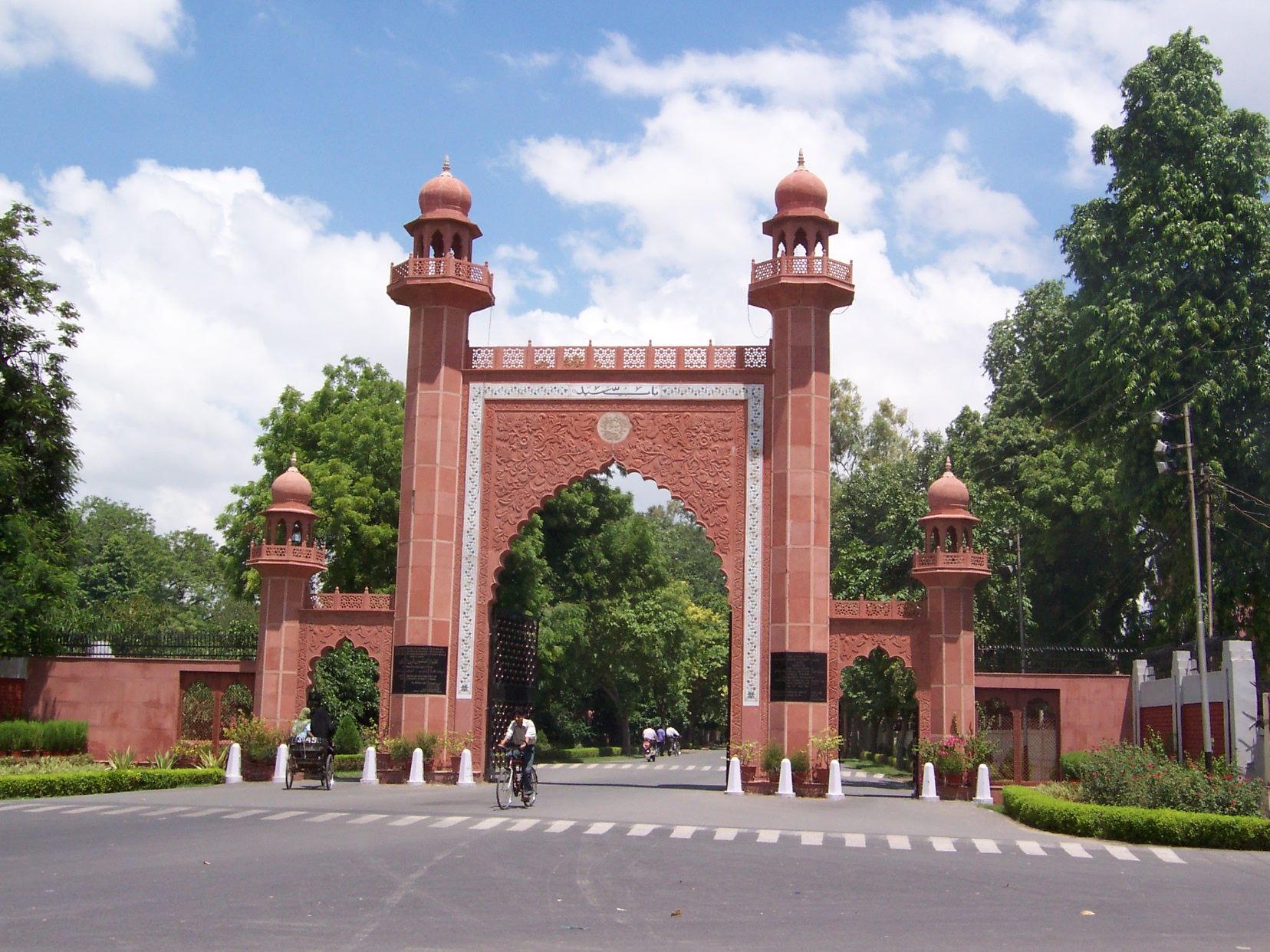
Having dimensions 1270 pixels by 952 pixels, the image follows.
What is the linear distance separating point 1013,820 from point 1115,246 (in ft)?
52.7

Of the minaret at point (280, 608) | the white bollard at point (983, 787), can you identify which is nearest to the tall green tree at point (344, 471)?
the minaret at point (280, 608)

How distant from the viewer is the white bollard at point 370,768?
2364cm

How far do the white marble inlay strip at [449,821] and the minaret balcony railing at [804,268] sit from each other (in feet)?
39.6

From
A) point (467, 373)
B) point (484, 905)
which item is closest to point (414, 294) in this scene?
point (467, 373)

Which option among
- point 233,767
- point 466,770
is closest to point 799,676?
point 466,770

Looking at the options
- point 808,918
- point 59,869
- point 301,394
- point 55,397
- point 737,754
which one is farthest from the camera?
point 301,394

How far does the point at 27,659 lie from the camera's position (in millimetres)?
26391

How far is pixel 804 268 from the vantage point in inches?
973

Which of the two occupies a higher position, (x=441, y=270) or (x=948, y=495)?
(x=441, y=270)

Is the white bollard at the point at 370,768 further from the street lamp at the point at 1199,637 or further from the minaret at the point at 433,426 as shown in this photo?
the street lamp at the point at 1199,637

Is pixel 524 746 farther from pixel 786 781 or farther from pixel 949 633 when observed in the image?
pixel 949 633

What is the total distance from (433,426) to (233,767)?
23.1 feet

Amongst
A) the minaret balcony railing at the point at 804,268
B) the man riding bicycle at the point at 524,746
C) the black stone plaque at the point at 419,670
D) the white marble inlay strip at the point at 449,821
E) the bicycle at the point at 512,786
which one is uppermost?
the minaret balcony railing at the point at 804,268

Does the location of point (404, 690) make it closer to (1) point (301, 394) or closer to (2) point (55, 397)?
(2) point (55, 397)
